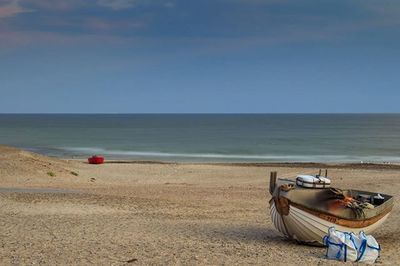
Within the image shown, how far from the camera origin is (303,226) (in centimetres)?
1222

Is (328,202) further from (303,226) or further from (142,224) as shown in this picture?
(142,224)

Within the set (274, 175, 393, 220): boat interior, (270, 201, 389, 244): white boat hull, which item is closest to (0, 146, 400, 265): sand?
(270, 201, 389, 244): white boat hull

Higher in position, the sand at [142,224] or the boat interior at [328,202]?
the boat interior at [328,202]

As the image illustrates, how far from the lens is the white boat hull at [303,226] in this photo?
12.1m

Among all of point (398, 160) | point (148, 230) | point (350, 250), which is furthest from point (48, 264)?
point (398, 160)

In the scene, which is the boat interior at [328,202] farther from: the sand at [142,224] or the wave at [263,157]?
the wave at [263,157]

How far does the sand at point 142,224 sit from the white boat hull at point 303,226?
0.84ft

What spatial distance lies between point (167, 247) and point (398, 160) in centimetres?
4083

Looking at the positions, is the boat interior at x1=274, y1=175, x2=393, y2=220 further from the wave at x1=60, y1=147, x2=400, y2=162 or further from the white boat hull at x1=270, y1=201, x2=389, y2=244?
the wave at x1=60, y1=147, x2=400, y2=162

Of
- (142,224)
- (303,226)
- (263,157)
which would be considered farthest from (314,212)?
(263,157)

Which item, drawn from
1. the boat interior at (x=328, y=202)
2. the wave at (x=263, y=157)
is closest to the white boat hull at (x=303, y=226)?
the boat interior at (x=328, y=202)

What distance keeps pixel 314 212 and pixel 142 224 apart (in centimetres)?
502

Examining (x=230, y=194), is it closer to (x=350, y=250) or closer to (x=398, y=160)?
(x=350, y=250)

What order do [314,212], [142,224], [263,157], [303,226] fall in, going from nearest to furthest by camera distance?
[314,212] < [303,226] < [142,224] < [263,157]
